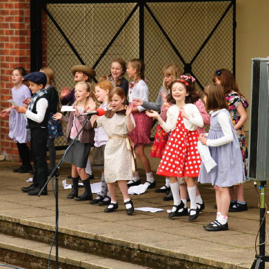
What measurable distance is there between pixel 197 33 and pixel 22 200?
6.76 meters

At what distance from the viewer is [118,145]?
1020cm

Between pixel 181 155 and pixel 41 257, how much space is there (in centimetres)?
188

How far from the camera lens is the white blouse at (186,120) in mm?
9680

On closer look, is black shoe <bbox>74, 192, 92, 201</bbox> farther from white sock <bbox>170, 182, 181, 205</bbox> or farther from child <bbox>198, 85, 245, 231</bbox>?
child <bbox>198, 85, 245, 231</bbox>

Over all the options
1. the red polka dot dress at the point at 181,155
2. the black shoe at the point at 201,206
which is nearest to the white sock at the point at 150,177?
the black shoe at the point at 201,206

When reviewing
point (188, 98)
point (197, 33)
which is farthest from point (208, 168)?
point (197, 33)

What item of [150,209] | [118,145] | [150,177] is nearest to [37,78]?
[118,145]

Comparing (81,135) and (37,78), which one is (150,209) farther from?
(37,78)

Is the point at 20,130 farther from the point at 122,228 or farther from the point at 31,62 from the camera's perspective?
the point at 122,228

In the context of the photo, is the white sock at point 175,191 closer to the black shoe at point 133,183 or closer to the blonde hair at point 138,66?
the black shoe at point 133,183

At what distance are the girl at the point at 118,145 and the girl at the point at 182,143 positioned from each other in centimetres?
47

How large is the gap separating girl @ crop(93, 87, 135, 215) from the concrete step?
1.12 m

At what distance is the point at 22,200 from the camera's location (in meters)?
11.2

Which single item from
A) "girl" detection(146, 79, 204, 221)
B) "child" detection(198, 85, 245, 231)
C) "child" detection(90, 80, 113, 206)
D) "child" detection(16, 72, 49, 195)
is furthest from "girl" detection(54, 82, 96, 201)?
"child" detection(198, 85, 245, 231)
